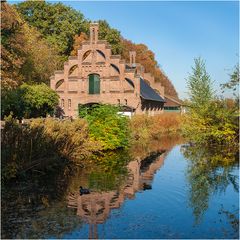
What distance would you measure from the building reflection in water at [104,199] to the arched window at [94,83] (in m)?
33.0

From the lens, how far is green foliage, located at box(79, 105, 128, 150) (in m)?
28.7

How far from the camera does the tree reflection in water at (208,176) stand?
13.4m

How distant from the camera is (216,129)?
97.7 feet

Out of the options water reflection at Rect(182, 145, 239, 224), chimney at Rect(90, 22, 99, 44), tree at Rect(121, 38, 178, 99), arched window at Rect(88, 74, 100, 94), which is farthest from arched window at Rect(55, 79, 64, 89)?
water reflection at Rect(182, 145, 239, 224)

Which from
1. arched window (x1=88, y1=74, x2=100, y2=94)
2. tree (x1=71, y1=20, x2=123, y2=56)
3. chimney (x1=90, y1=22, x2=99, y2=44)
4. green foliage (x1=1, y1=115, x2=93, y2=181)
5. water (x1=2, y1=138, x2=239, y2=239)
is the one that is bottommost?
water (x1=2, y1=138, x2=239, y2=239)

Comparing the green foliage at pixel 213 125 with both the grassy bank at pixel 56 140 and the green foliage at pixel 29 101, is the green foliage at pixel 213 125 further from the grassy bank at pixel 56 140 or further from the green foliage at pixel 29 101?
the green foliage at pixel 29 101

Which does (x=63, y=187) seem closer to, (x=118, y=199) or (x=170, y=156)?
(x=118, y=199)

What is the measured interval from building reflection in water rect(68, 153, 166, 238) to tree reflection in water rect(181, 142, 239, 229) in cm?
205

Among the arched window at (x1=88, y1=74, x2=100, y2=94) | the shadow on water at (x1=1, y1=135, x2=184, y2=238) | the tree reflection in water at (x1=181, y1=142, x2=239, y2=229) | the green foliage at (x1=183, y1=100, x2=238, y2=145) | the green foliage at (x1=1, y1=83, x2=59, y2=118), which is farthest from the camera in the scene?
the arched window at (x1=88, y1=74, x2=100, y2=94)

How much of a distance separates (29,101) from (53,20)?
33.4 m

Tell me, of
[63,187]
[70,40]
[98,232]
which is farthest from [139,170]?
[70,40]

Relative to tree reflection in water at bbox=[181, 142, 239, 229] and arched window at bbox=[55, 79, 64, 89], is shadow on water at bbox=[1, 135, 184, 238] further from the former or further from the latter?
arched window at bbox=[55, 79, 64, 89]

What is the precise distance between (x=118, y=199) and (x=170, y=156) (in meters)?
14.1

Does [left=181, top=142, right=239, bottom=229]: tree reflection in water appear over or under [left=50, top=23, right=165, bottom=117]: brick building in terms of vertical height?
under
